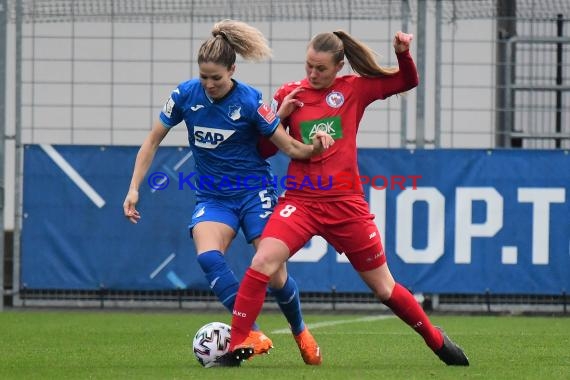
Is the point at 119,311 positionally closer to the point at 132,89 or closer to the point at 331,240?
the point at 132,89

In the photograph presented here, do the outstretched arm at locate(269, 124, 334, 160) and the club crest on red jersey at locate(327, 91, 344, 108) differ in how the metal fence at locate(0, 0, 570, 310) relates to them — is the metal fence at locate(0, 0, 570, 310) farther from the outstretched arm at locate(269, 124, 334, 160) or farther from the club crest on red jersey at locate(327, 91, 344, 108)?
the outstretched arm at locate(269, 124, 334, 160)

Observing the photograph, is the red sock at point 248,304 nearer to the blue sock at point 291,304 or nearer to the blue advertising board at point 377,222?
the blue sock at point 291,304

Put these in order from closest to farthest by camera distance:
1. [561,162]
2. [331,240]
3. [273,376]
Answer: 1. [273,376]
2. [331,240]
3. [561,162]

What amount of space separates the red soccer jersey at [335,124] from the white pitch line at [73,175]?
18.6ft

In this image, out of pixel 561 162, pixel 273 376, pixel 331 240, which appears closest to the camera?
pixel 273 376

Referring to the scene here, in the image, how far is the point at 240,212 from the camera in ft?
25.9

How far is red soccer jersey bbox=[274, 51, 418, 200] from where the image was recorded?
24.7ft

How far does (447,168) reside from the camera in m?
12.9

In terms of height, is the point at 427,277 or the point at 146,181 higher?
the point at 146,181

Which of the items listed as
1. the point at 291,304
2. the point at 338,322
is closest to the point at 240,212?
the point at 291,304

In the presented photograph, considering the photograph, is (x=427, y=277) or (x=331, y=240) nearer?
(x=331, y=240)

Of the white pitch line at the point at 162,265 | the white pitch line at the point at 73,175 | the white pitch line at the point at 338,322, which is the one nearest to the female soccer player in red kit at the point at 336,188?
the white pitch line at the point at 338,322

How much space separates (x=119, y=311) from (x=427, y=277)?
9.58 feet

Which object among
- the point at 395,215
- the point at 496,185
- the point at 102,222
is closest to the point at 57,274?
the point at 102,222
